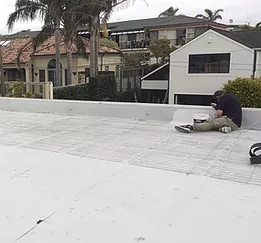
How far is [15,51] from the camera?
23.9 m

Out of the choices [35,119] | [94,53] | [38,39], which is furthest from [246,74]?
[35,119]

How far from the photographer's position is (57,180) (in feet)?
10.8

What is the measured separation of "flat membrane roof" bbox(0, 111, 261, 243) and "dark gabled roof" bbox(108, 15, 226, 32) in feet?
91.0

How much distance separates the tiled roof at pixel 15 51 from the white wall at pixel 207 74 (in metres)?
10.3

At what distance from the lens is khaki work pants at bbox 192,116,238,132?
5645 mm

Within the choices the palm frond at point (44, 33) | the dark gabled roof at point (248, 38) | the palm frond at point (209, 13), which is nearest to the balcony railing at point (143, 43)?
the dark gabled roof at point (248, 38)

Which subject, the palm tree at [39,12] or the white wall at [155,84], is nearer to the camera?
the palm tree at [39,12]

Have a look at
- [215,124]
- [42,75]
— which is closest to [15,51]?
[42,75]

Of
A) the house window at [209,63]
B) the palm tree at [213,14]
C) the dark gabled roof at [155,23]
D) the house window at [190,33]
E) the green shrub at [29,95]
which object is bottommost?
the green shrub at [29,95]

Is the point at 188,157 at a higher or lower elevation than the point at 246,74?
lower

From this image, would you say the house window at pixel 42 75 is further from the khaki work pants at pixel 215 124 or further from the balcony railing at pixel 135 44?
the khaki work pants at pixel 215 124

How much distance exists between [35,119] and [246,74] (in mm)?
13460

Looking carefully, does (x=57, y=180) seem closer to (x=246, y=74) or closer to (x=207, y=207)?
(x=207, y=207)

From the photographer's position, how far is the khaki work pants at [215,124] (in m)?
5.64
